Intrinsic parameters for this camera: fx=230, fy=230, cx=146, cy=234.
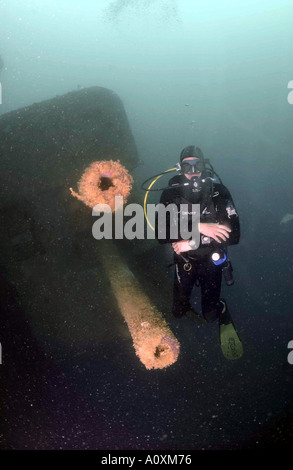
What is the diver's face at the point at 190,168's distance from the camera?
3449mm

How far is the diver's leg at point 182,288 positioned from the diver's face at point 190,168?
146 centimetres

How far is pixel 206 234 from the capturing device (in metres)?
3.29

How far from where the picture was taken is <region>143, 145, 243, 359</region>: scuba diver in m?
3.42

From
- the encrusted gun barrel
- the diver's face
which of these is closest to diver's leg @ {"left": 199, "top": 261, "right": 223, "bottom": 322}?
the encrusted gun barrel

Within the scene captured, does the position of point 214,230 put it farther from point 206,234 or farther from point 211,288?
point 211,288

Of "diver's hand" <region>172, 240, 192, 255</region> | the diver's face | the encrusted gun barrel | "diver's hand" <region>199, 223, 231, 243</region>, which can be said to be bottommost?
the encrusted gun barrel

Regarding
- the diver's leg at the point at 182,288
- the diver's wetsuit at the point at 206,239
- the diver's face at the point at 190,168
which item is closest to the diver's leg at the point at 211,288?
the diver's wetsuit at the point at 206,239

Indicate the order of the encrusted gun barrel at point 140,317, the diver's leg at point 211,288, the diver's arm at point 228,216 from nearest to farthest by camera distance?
the diver's arm at point 228,216, the encrusted gun barrel at point 140,317, the diver's leg at point 211,288

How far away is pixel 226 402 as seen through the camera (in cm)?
486

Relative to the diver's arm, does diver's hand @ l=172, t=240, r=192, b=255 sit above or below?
below

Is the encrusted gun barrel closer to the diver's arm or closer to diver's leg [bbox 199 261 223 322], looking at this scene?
diver's leg [bbox 199 261 223 322]

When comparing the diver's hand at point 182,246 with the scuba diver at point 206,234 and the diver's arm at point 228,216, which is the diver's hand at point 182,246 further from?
the diver's arm at point 228,216

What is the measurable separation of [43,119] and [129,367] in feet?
17.5

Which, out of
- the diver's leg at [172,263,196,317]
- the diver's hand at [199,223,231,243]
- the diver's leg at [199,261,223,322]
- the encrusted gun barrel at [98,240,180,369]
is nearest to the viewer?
the diver's hand at [199,223,231,243]
